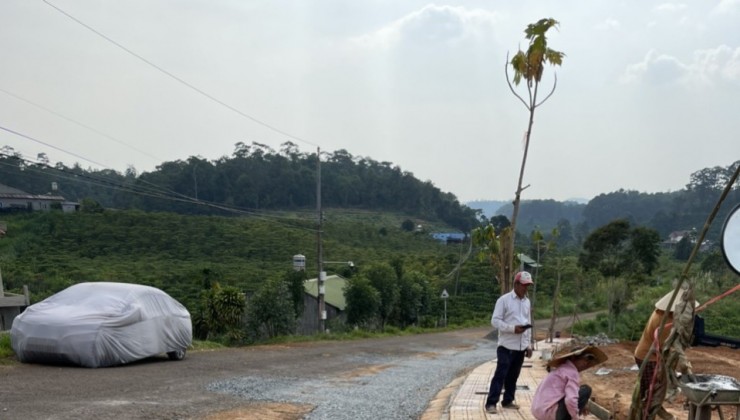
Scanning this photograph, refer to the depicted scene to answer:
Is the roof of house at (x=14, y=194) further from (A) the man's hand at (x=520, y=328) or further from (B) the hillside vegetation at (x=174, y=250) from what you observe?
(A) the man's hand at (x=520, y=328)

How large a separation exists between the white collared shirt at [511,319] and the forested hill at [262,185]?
49.0m

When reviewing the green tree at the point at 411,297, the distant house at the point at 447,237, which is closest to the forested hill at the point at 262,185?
the distant house at the point at 447,237

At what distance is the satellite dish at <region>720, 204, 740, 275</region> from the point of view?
365 cm

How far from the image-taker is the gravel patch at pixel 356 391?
8.02 meters

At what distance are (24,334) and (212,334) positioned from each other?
43.5 ft

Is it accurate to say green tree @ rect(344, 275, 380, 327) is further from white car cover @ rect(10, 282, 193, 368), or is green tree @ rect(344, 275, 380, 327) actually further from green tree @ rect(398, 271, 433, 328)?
white car cover @ rect(10, 282, 193, 368)

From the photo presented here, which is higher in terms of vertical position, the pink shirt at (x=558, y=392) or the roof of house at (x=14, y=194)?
the roof of house at (x=14, y=194)

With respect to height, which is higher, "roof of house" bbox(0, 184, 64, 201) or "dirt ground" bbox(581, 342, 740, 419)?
"roof of house" bbox(0, 184, 64, 201)

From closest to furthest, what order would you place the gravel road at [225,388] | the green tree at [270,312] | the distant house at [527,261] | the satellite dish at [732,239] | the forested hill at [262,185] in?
the satellite dish at [732,239]
the gravel road at [225,388]
the distant house at [527,261]
the green tree at [270,312]
the forested hill at [262,185]

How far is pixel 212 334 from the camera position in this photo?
24734 millimetres

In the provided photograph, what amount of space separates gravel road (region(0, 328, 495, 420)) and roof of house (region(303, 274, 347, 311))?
2038 centimetres

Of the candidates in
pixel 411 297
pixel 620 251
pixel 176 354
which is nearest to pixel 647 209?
pixel 620 251

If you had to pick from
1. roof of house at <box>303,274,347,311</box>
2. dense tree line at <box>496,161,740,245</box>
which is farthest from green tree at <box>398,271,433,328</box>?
dense tree line at <box>496,161,740,245</box>

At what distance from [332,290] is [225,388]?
31117mm
